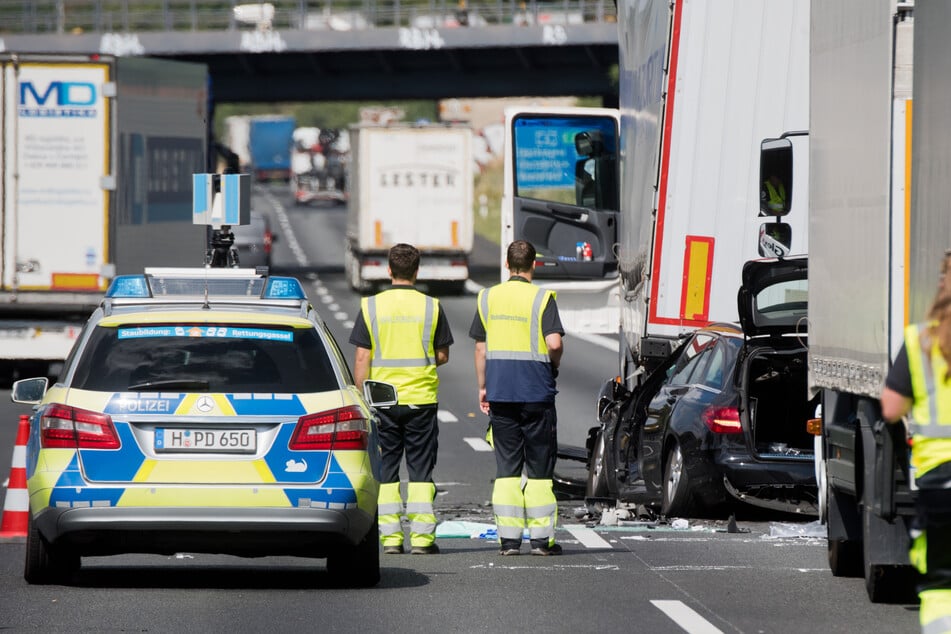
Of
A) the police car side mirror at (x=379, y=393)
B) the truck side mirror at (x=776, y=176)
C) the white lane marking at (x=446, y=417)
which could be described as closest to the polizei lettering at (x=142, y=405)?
the police car side mirror at (x=379, y=393)

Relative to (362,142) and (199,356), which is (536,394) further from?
(362,142)

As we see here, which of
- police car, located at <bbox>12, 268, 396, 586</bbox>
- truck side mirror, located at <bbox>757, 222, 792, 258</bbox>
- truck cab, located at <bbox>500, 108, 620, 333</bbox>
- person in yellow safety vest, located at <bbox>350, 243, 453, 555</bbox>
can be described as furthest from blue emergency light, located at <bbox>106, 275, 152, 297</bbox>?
truck cab, located at <bbox>500, 108, 620, 333</bbox>

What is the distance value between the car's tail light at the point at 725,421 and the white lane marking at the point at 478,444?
6.57 metres

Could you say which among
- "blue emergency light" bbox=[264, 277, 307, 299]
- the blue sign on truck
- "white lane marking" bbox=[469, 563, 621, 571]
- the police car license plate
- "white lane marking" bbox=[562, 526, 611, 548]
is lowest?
"white lane marking" bbox=[562, 526, 611, 548]

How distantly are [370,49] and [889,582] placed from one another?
4376 centimetres

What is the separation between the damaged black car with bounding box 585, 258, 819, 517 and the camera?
1248cm

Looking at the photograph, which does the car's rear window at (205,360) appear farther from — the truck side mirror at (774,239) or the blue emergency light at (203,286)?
the truck side mirror at (774,239)

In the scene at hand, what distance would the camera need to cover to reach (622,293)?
16688mm

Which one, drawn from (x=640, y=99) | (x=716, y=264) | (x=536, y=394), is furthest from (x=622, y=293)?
(x=536, y=394)

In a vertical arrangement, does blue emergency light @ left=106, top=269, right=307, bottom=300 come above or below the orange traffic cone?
above

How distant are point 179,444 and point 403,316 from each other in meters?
2.33

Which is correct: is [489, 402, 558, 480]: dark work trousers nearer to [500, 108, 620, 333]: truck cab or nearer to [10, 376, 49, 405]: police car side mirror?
[10, 376, 49, 405]: police car side mirror

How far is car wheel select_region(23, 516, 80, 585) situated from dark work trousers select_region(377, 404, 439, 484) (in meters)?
2.08

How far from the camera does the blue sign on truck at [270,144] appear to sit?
326 feet
